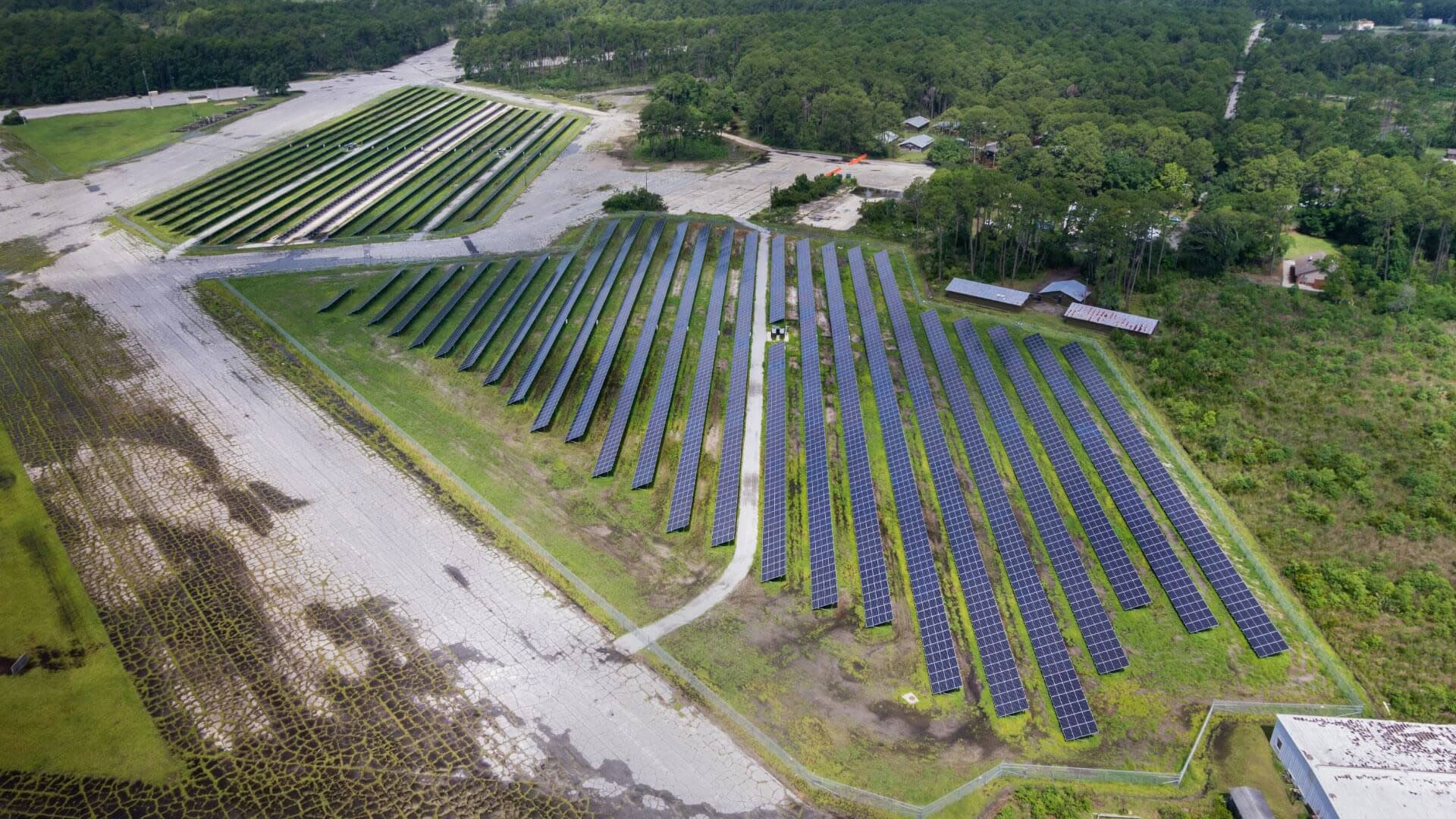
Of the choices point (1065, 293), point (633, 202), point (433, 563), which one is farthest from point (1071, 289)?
point (433, 563)

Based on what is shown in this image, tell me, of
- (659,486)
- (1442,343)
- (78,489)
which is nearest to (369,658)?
(659,486)

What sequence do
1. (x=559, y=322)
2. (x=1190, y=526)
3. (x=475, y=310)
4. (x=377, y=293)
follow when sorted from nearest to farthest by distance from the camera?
(x=1190, y=526)
(x=559, y=322)
(x=475, y=310)
(x=377, y=293)

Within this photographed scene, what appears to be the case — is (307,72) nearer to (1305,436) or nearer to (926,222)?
(926,222)

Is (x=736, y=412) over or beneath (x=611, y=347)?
beneath

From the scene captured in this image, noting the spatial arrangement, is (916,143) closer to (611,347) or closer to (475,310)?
(611,347)

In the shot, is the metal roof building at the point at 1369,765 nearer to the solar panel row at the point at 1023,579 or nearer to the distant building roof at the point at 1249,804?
the distant building roof at the point at 1249,804

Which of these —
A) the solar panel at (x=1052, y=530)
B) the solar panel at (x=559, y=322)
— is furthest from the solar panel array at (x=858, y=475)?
the solar panel at (x=559, y=322)
